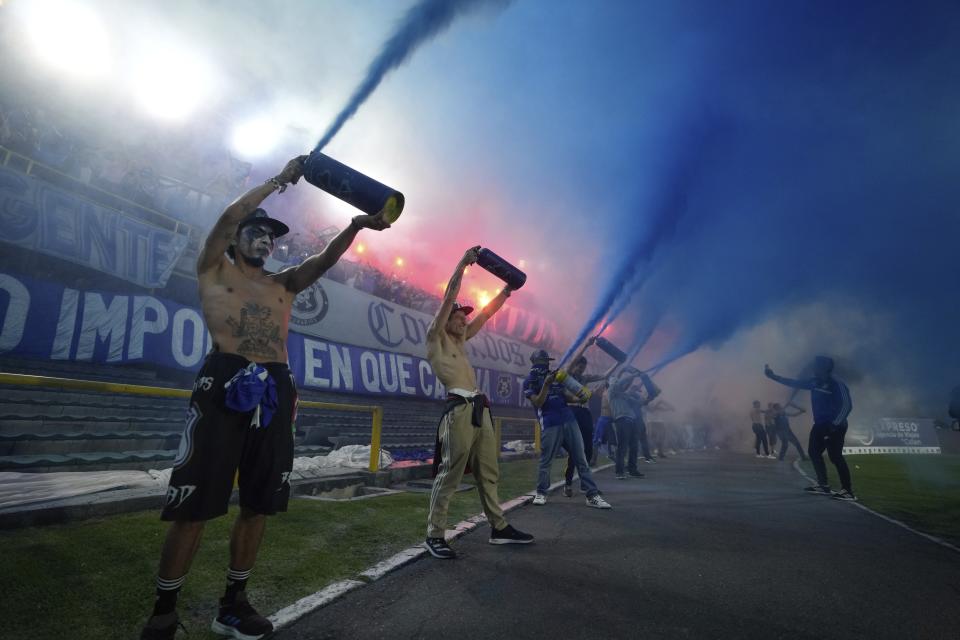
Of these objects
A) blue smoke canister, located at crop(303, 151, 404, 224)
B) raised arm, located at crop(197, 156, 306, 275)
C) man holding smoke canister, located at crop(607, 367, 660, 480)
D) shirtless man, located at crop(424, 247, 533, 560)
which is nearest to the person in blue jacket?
man holding smoke canister, located at crop(607, 367, 660, 480)

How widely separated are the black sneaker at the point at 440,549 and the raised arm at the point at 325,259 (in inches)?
89.0

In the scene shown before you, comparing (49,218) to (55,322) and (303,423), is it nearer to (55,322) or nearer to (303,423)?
(55,322)

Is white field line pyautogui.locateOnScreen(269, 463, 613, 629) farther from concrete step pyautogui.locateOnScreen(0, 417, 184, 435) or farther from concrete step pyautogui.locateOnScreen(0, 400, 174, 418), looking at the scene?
concrete step pyautogui.locateOnScreen(0, 400, 174, 418)

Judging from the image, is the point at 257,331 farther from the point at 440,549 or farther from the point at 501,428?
the point at 501,428

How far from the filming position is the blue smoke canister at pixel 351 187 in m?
2.88

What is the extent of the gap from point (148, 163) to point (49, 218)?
6.20m

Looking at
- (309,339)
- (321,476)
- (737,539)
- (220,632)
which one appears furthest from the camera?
(309,339)

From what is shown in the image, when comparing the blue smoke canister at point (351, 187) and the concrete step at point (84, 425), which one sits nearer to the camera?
the blue smoke canister at point (351, 187)

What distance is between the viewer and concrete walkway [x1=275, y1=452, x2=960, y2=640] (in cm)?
239

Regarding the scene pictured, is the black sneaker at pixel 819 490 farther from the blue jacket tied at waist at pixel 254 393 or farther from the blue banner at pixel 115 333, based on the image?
the blue banner at pixel 115 333

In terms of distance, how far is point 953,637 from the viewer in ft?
7.95

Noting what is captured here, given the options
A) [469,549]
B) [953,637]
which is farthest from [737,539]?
[469,549]

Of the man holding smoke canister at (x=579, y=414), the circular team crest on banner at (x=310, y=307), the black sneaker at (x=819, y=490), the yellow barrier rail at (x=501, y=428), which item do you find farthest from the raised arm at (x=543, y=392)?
the circular team crest on banner at (x=310, y=307)

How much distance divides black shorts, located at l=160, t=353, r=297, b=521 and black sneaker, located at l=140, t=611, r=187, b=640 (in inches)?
16.7
